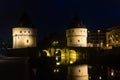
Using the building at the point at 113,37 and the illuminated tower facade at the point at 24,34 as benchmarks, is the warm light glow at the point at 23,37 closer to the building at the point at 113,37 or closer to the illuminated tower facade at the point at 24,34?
the illuminated tower facade at the point at 24,34

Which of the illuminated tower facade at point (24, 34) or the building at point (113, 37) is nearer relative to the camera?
the illuminated tower facade at point (24, 34)

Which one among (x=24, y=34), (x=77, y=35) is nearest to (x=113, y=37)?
(x=77, y=35)

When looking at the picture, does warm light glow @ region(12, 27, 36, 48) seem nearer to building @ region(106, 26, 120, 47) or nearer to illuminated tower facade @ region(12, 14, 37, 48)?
illuminated tower facade @ region(12, 14, 37, 48)

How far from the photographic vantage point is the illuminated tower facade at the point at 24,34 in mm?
42219

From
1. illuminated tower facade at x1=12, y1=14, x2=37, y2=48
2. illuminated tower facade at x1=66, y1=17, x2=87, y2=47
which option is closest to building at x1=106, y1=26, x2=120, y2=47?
illuminated tower facade at x1=66, y1=17, x2=87, y2=47

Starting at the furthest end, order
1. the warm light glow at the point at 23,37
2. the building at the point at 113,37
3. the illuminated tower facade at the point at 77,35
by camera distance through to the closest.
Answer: the building at the point at 113,37 → the illuminated tower facade at the point at 77,35 → the warm light glow at the point at 23,37

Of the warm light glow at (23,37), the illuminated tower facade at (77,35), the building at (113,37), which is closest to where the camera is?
the warm light glow at (23,37)

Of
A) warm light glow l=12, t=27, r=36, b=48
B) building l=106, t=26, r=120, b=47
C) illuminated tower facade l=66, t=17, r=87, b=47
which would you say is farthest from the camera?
building l=106, t=26, r=120, b=47

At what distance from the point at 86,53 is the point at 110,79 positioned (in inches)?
Result: 539

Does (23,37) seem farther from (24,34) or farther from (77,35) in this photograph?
(77,35)

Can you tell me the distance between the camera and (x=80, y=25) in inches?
1762

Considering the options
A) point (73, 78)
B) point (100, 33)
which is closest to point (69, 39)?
point (73, 78)

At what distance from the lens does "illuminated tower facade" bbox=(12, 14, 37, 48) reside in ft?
139

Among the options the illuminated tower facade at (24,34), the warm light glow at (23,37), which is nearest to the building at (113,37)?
the illuminated tower facade at (24,34)
